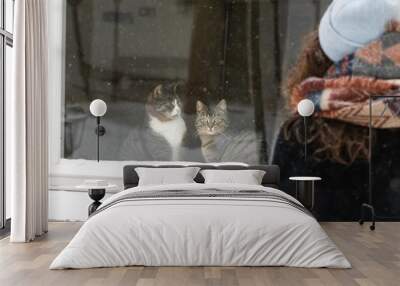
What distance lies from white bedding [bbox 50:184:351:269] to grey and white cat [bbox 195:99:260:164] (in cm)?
278

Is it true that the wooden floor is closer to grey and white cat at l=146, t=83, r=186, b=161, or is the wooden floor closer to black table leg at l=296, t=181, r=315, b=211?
black table leg at l=296, t=181, r=315, b=211

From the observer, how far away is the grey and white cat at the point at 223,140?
24.5 feet

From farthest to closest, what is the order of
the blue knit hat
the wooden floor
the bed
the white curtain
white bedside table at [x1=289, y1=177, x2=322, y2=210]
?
the blue knit hat, white bedside table at [x1=289, y1=177, x2=322, y2=210], the white curtain, the bed, the wooden floor

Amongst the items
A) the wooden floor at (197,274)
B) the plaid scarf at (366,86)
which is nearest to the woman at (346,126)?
the plaid scarf at (366,86)

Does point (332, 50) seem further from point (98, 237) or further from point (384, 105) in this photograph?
point (98, 237)

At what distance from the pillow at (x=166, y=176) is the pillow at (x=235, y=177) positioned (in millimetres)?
206

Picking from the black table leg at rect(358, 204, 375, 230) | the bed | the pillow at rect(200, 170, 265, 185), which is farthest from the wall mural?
the bed

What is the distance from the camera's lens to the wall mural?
7465mm

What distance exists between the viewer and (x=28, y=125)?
235 inches

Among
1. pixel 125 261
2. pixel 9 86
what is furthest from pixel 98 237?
pixel 9 86

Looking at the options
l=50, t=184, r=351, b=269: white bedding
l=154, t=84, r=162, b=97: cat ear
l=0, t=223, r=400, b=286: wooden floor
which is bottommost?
l=0, t=223, r=400, b=286: wooden floor

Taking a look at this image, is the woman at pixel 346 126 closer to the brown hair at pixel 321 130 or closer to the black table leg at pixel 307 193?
the brown hair at pixel 321 130

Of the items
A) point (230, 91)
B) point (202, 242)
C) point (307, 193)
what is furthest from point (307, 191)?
point (202, 242)

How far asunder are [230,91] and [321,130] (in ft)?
3.97
